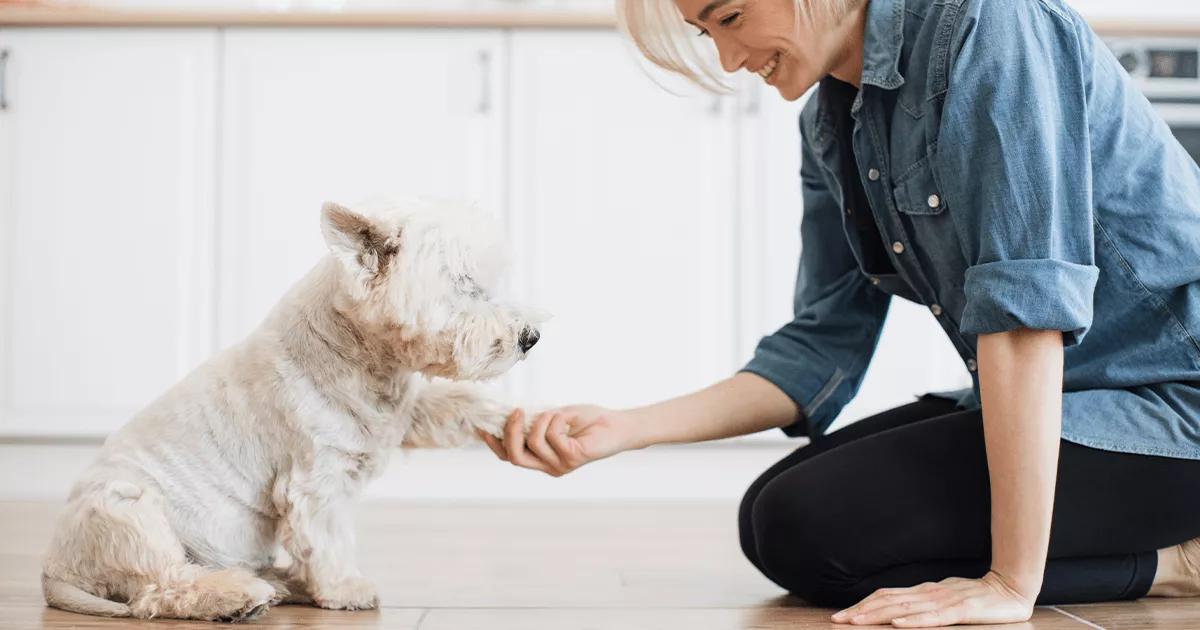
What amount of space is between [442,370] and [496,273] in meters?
0.13

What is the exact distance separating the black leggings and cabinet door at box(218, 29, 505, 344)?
1452mm

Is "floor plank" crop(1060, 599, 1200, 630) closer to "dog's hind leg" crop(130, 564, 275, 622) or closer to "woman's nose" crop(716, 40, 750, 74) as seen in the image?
"woman's nose" crop(716, 40, 750, 74)

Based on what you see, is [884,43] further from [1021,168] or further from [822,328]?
[822,328]

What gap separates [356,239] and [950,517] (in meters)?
0.78

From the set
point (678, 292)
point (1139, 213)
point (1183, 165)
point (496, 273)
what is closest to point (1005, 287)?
point (1139, 213)

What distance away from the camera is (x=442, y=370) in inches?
52.8

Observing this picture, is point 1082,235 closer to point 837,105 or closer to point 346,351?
point 837,105

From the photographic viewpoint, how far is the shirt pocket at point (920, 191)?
1.33 metres

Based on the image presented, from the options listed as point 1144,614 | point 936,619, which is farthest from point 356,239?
point 1144,614

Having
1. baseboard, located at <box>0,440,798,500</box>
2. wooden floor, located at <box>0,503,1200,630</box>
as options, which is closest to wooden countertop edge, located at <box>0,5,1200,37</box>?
baseboard, located at <box>0,440,798,500</box>

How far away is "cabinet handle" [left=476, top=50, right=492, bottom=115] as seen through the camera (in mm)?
2705

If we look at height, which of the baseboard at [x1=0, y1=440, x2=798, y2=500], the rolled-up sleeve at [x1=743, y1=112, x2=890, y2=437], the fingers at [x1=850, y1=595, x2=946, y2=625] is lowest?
the baseboard at [x1=0, y1=440, x2=798, y2=500]

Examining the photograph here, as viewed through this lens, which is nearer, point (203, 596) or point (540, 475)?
point (203, 596)

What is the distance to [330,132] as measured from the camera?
107 inches
